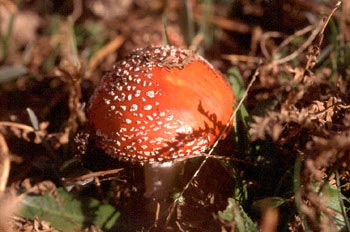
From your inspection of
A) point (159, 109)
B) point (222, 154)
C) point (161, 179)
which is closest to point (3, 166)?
point (161, 179)

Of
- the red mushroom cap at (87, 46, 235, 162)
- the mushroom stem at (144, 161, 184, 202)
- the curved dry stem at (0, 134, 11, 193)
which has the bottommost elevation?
the mushroom stem at (144, 161, 184, 202)

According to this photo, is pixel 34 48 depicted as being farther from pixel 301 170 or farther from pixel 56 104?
pixel 301 170

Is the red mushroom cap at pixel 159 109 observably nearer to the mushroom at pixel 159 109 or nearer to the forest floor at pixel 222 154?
the mushroom at pixel 159 109

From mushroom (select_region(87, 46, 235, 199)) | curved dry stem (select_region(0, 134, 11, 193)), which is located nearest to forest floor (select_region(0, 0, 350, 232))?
curved dry stem (select_region(0, 134, 11, 193))

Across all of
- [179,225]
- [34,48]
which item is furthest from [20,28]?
[179,225]

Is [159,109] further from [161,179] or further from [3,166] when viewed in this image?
[3,166]

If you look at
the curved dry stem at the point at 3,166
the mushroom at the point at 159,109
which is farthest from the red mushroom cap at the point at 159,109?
the curved dry stem at the point at 3,166

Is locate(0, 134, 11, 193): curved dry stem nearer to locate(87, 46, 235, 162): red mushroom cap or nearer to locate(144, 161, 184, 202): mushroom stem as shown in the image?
locate(87, 46, 235, 162): red mushroom cap

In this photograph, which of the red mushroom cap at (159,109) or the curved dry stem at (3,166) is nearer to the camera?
the red mushroom cap at (159,109)
